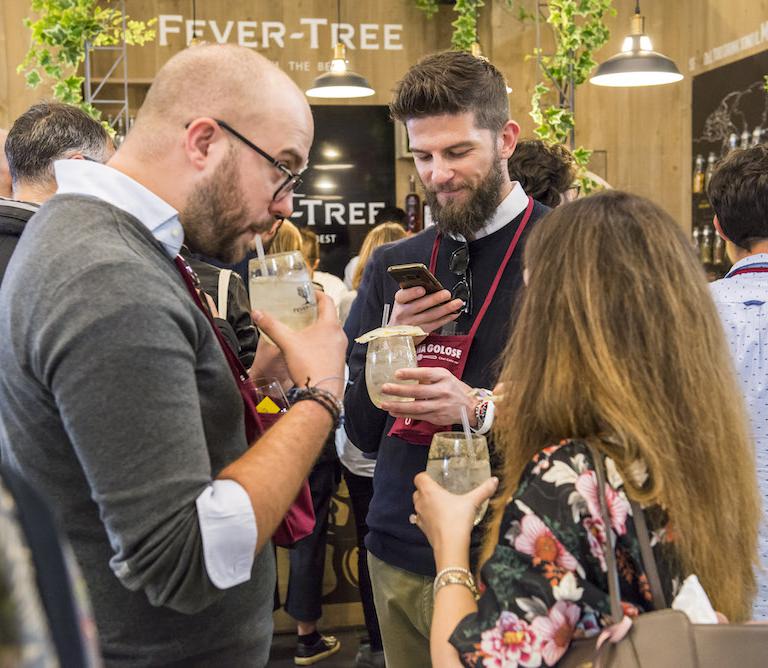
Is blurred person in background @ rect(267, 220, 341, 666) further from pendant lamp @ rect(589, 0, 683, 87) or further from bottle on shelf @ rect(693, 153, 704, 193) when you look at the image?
bottle on shelf @ rect(693, 153, 704, 193)

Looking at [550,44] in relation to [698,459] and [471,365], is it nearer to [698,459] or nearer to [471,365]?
[471,365]

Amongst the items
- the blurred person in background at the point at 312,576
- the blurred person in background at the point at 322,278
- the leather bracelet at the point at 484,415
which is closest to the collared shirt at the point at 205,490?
the leather bracelet at the point at 484,415

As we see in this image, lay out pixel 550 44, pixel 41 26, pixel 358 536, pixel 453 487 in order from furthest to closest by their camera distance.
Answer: pixel 550 44
pixel 41 26
pixel 358 536
pixel 453 487

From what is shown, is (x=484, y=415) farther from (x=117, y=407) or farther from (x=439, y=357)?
(x=117, y=407)

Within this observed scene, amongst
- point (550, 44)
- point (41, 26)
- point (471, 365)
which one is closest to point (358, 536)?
point (471, 365)

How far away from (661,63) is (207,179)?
4.62 meters

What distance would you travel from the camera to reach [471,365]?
6.69 ft

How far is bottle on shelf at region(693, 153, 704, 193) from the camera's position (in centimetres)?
734

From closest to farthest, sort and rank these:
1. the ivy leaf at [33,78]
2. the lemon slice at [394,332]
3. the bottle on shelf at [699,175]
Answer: the lemon slice at [394,332], the ivy leaf at [33,78], the bottle on shelf at [699,175]

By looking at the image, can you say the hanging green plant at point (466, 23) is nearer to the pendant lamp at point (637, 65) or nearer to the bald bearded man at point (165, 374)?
the pendant lamp at point (637, 65)

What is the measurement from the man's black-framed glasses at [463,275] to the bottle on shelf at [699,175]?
580 cm

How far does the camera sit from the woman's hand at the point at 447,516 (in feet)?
4.51

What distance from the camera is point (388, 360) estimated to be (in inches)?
74.9

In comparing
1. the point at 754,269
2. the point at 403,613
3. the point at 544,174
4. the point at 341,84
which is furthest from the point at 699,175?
the point at 403,613
